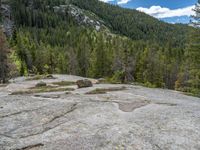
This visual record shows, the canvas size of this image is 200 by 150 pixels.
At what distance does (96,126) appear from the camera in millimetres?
17859

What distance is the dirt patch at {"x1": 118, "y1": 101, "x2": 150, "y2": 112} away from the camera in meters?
23.0

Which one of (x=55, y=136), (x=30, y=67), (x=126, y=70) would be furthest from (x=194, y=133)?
(x=30, y=67)

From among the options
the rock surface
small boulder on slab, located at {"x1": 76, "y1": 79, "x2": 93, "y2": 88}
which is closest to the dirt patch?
the rock surface

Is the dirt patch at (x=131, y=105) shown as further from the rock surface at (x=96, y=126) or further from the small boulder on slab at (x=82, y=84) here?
the small boulder on slab at (x=82, y=84)

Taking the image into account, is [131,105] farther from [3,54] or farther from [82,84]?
[3,54]

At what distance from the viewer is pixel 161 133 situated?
16875 millimetres

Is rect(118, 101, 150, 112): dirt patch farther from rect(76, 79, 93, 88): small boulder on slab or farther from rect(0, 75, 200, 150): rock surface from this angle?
rect(76, 79, 93, 88): small boulder on slab

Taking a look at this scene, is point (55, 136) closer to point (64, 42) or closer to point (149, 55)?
point (149, 55)

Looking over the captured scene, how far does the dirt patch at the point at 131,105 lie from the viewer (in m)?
23.0

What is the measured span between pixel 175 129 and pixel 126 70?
59407 mm

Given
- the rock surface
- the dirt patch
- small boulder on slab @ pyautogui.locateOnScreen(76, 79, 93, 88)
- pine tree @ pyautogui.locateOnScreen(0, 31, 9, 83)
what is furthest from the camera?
pine tree @ pyautogui.locateOnScreen(0, 31, 9, 83)

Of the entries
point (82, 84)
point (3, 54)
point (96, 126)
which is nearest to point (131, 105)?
point (96, 126)

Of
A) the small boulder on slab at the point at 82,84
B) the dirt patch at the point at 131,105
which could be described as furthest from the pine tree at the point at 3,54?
the dirt patch at the point at 131,105

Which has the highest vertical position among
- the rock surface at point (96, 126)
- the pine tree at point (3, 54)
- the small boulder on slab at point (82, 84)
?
the pine tree at point (3, 54)
